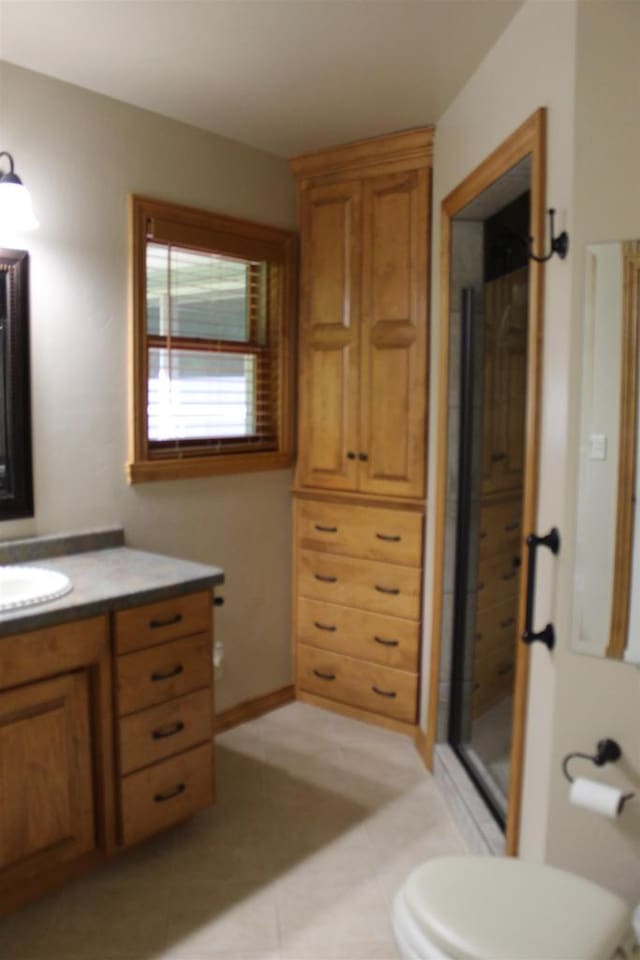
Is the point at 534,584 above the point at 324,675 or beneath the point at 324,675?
above

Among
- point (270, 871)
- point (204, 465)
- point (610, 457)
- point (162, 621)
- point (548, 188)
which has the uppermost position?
point (548, 188)

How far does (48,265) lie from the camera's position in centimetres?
243

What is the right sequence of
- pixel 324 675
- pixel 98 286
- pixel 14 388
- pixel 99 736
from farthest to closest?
1. pixel 324 675
2. pixel 98 286
3. pixel 14 388
4. pixel 99 736

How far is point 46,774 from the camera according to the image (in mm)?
1938

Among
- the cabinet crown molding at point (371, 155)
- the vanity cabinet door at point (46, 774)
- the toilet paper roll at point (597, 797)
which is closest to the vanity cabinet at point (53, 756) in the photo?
the vanity cabinet door at point (46, 774)

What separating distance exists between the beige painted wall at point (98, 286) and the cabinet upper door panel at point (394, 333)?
516mm

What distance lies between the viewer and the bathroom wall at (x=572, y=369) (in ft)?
5.26

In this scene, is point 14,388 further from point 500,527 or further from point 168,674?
point 500,527

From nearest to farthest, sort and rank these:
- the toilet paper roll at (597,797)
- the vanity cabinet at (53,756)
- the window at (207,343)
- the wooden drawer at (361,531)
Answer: the toilet paper roll at (597,797)
the vanity cabinet at (53,756)
the window at (207,343)
the wooden drawer at (361,531)

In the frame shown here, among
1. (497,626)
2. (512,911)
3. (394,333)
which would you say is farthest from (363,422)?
(512,911)

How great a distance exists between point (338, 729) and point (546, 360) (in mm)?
1932

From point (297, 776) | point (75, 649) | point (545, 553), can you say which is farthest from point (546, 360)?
point (297, 776)

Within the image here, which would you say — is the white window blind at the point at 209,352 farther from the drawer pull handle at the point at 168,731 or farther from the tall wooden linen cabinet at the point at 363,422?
the drawer pull handle at the point at 168,731

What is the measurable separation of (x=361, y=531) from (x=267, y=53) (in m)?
1.77
